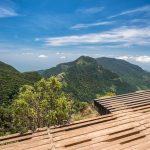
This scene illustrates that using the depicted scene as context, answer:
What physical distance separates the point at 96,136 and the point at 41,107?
5232 mm

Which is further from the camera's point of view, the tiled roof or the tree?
the tree

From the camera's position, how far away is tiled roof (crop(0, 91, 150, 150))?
9143 millimetres

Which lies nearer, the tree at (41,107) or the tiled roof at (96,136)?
the tiled roof at (96,136)

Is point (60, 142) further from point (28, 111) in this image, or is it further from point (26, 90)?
point (26, 90)

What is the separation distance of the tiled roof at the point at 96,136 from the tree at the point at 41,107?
2254mm

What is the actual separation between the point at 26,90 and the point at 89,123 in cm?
508

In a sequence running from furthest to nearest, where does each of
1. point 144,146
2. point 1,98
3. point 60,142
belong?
point 1,98
point 60,142
point 144,146

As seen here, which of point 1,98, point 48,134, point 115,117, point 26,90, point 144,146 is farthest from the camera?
point 1,98

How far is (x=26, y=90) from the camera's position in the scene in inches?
579

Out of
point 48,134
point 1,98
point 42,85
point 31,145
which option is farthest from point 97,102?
point 1,98

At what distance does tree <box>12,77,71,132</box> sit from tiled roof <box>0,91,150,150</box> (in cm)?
225

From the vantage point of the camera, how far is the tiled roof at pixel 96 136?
9.14 meters

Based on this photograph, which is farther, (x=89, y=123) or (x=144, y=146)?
(x=89, y=123)

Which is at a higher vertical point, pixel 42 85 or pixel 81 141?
pixel 42 85
